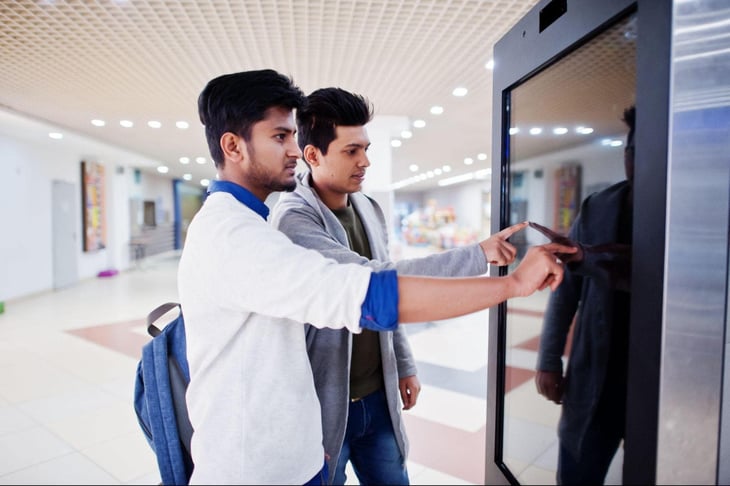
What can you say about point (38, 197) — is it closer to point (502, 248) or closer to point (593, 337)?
point (502, 248)

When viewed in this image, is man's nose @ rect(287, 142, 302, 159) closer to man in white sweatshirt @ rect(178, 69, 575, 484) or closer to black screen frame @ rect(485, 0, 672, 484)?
man in white sweatshirt @ rect(178, 69, 575, 484)

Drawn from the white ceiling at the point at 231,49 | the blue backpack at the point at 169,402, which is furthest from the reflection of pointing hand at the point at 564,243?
the white ceiling at the point at 231,49

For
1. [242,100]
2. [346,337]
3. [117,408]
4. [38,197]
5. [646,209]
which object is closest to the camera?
[646,209]

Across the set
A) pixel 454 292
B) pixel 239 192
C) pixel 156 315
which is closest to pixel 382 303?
pixel 454 292

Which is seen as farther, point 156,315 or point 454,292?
point 156,315

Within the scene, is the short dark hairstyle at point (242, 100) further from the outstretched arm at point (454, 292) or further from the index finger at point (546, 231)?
the index finger at point (546, 231)

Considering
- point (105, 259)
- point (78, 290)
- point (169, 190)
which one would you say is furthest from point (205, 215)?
point (169, 190)

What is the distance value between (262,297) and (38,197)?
9.32 m

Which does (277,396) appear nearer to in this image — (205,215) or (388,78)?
(205,215)

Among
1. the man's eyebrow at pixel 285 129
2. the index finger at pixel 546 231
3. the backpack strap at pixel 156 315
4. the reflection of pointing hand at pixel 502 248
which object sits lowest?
the backpack strap at pixel 156 315

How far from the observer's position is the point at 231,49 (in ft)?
12.5

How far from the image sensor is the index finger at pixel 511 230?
1.01m

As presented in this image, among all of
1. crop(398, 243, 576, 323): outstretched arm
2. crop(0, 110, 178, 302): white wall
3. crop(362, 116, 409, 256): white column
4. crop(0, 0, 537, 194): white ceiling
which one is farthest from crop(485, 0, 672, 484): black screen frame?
crop(362, 116, 409, 256): white column

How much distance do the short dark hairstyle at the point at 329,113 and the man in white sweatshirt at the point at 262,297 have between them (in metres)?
0.37
